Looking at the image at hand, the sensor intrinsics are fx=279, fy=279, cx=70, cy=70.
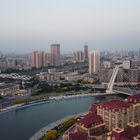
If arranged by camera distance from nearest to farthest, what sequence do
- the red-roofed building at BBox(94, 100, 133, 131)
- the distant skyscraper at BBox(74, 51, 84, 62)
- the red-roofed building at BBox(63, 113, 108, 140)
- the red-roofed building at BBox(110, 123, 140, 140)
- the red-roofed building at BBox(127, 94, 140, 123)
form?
1. the red-roofed building at BBox(110, 123, 140, 140)
2. the red-roofed building at BBox(63, 113, 108, 140)
3. the red-roofed building at BBox(94, 100, 133, 131)
4. the red-roofed building at BBox(127, 94, 140, 123)
5. the distant skyscraper at BBox(74, 51, 84, 62)

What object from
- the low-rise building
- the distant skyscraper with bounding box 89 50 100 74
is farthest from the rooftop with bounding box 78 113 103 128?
the distant skyscraper with bounding box 89 50 100 74

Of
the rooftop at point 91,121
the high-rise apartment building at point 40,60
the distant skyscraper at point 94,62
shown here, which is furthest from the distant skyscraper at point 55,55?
the rooftop at point 91,121

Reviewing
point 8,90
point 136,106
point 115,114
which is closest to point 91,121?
point 115,114

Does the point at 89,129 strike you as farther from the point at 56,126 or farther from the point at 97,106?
the point at 56,126

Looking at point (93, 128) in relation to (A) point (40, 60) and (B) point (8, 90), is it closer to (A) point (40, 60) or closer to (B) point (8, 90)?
(B) point (8, 90)

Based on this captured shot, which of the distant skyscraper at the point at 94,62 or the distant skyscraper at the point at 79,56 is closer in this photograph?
the distant skyscraper at the point at 94,62

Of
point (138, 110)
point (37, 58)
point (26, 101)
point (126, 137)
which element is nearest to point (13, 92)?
point (26, 101)

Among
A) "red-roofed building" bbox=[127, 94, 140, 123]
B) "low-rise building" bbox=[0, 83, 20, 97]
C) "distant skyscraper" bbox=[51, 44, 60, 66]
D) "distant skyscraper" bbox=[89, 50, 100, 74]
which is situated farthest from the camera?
"distant skyscraper" bbox=[51, 44, 60, 66]

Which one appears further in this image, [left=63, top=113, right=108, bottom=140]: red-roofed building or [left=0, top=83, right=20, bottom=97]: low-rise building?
[left=0, top=83, right=20, bottom=97]: low-rise building

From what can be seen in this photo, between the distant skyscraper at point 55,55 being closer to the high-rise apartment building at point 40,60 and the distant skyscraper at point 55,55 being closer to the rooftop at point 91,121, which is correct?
the high-rise apartment building at point 40,60

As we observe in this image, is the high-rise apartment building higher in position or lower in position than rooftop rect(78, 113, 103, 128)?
higher

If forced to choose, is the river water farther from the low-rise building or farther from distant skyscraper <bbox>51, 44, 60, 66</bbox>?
distant skyscraper <bbox>51, 44, 60, 66</bbox>
